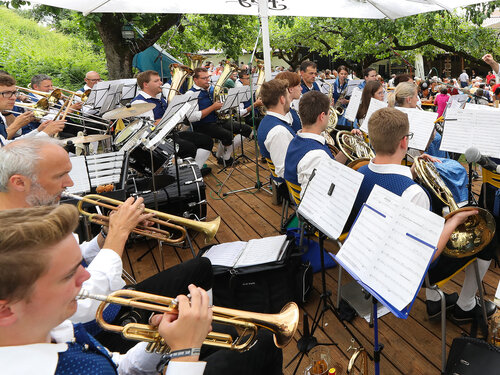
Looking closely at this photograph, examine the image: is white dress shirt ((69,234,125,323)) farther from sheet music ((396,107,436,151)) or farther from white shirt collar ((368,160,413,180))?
sheet music ((396,107,436,151))

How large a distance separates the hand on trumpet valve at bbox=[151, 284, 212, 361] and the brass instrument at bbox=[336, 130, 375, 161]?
2.96m

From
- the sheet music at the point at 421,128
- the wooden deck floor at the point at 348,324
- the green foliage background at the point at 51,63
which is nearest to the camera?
the wooden deck floor at the point at 348,324

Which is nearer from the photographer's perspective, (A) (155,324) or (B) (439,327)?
(A) (155,324)

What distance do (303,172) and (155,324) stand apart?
2.02 m

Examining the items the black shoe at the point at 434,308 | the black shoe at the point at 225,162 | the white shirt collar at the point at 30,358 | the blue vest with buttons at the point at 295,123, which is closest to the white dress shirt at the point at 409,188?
the black shoe at the point at 434,308

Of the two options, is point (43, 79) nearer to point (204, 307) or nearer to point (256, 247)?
point (256, 247)

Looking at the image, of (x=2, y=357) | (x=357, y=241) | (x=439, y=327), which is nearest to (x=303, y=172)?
(x=357, y=241)

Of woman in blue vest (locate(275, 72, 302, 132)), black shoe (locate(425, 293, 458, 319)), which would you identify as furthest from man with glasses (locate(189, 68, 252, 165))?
black shoe (locate(425, 293, 458, 319))

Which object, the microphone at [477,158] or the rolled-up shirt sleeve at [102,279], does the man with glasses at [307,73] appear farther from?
the rolled-up shirt sleeve at [102,279]

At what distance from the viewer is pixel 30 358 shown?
0.98 metres

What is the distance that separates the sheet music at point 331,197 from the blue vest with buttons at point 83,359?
1274mm

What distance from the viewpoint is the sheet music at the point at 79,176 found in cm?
302

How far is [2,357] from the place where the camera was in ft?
3.09

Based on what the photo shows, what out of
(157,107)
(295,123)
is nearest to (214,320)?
(295,123)
